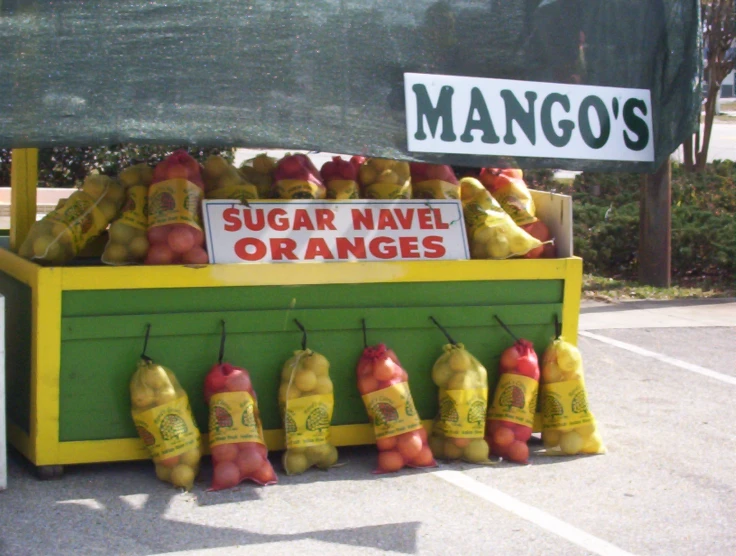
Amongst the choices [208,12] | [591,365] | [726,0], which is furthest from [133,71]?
[726,0]

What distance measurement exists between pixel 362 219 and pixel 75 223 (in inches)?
56.0

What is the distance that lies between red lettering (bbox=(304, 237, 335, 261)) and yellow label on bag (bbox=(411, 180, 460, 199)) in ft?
2.32

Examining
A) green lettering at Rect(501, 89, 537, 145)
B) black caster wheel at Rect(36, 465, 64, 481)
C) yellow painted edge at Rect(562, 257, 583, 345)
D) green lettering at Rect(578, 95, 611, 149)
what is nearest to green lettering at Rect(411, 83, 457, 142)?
green lettering at Rect(501, 89, 537, 145)

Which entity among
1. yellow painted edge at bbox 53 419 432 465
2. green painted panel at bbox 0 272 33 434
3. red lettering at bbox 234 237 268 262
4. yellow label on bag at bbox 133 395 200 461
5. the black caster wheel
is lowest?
the black caster wheel

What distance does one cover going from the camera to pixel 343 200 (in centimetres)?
570

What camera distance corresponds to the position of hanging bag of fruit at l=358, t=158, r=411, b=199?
580 centimetres

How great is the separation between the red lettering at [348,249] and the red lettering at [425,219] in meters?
0.36

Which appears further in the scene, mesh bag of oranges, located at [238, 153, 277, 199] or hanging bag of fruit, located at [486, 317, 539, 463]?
mesh bag of oranges, located at [238, 153, 277, 199]

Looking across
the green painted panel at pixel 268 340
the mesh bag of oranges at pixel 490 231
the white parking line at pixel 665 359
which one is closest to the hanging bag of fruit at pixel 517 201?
the mesh bag of oranges at pixel 490 231

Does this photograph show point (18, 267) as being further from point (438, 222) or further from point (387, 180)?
point (438, 222)

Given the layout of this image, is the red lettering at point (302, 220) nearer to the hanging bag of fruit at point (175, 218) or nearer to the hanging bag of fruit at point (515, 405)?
→ the hanging bag of fruit at point (175, 218)

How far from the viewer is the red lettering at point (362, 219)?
5.66m

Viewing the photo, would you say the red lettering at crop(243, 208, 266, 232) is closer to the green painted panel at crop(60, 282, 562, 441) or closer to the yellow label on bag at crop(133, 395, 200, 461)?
the green painted panel at crop(60, 282, 562, 441)

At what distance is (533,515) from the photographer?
493 centimetres
